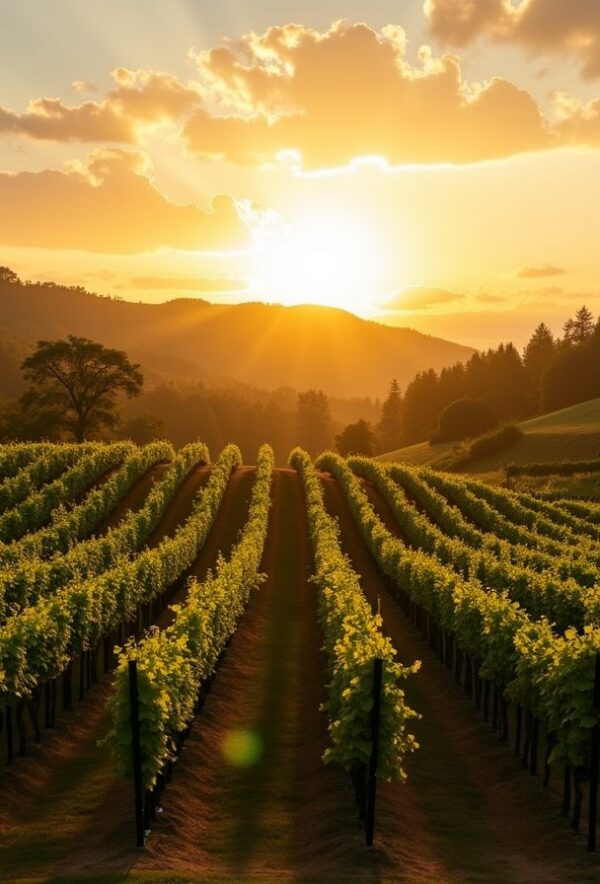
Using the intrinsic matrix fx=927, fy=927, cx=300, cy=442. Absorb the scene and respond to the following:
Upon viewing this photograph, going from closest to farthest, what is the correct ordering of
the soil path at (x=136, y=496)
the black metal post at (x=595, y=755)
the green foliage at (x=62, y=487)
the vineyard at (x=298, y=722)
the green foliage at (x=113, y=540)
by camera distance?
the black metal post at (x=595, y=755) → the vineyard at (x=298, y=722) → the green foliage at (x=113, y=540) → the green foliage at (x=62, y=487) → the soil path at (x=136, y=496)

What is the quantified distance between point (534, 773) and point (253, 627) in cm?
1678

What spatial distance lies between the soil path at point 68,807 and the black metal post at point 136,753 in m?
0.41

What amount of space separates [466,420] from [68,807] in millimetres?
105463

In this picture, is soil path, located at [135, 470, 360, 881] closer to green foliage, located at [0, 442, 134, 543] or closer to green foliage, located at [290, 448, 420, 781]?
green foliage, located at [290, 448, 420, 781]

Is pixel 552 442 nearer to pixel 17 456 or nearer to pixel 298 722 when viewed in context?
pixel 17 456

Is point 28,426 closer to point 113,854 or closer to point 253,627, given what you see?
point 253,627

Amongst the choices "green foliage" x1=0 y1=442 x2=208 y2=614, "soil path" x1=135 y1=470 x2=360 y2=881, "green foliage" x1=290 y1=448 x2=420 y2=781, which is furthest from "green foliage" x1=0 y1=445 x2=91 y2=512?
"green foliage" x1=290 y1=448 x2=420 y2=781

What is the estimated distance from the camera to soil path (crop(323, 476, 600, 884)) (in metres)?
16.3

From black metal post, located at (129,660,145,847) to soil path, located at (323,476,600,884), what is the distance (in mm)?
4384

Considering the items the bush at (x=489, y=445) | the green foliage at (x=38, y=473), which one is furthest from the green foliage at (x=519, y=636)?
the bush at (x=489, y=445)

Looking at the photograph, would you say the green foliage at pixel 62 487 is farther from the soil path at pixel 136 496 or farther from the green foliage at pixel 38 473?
the soil path at pixel 136 496

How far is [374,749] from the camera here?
17453mm

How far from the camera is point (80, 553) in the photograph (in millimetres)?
38938

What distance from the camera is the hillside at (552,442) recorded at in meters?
Result: 92.7
